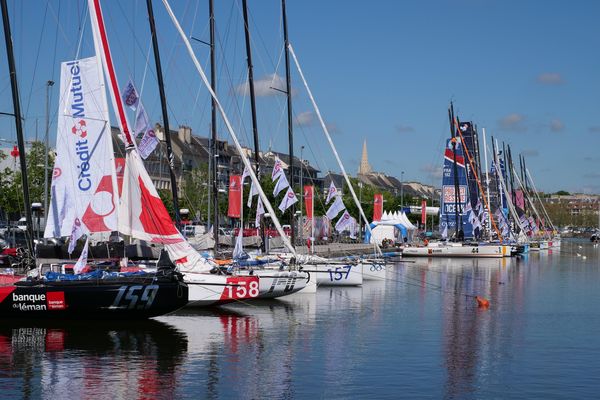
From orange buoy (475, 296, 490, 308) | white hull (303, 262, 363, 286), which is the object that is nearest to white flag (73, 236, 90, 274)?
white hull (303, 262, 363, 286)

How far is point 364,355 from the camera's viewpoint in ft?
91.5

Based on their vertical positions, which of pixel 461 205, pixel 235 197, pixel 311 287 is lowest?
pixel 311 287

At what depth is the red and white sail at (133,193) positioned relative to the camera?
105 feet

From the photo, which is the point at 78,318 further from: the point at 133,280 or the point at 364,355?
the point at 364,355

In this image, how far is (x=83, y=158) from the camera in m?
31.8

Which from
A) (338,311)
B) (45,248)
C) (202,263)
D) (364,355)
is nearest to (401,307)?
(338,311)

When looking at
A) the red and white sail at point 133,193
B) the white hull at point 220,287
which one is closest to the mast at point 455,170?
the white hull at point 220,287

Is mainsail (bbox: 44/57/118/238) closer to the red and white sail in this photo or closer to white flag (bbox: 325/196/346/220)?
the red and white sail

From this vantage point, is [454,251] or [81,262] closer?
[81,262]

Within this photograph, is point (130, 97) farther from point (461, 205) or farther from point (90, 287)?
point (461, 205)

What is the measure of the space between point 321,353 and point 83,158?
10.9 metres

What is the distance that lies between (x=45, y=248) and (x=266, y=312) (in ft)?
54.7

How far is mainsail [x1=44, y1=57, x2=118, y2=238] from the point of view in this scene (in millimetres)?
31469

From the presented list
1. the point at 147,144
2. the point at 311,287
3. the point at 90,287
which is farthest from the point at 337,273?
the point at 90,287
